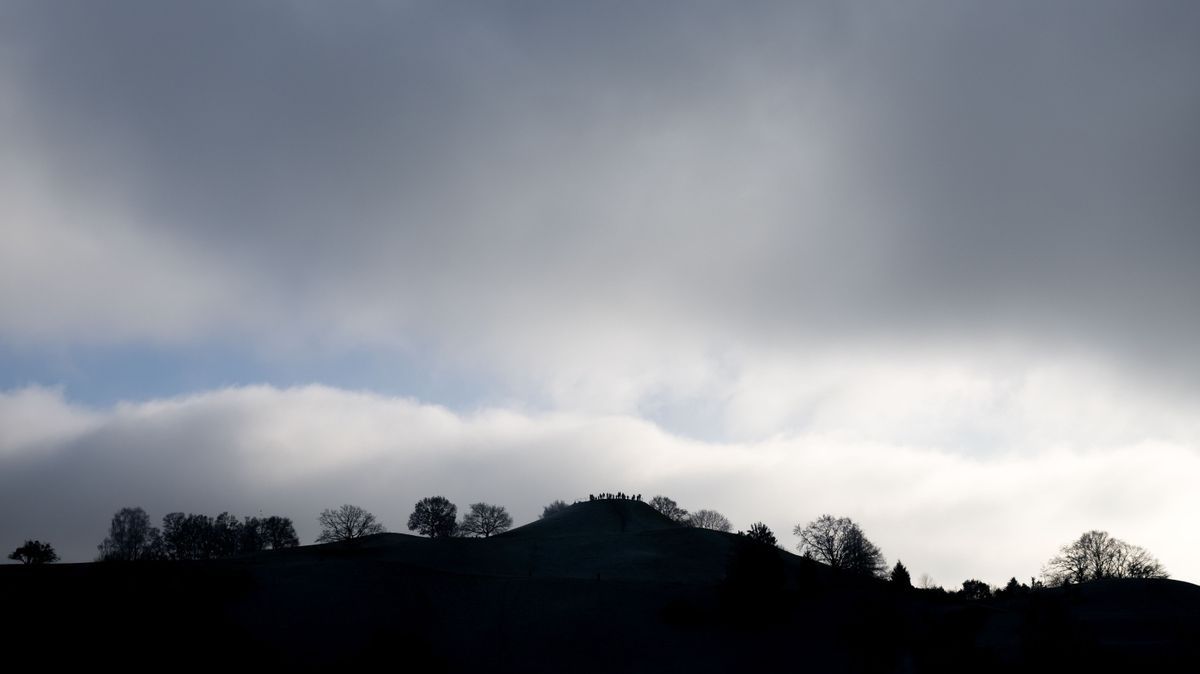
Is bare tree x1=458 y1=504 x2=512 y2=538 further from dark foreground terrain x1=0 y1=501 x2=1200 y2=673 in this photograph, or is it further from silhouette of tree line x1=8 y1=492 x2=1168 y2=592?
dark foreground terrain x1=0 y1=501 x2=1200 y2=673

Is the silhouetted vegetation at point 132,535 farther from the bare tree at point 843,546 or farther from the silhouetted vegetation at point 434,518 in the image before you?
the bare tree at point 843,546

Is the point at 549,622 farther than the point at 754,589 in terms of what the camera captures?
No

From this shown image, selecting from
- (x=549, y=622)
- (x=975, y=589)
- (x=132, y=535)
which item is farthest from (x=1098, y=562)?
(x=132, y=535)

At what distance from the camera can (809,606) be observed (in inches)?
3041

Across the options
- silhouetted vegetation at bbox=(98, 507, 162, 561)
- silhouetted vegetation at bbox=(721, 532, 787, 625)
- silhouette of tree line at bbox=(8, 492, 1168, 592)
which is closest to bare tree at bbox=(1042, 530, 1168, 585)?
silhouette of tree line at bbox=(8, 492, 1168, 592)

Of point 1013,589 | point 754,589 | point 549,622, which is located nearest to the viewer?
point 549,622

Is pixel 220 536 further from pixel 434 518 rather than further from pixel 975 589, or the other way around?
pixel 975 589

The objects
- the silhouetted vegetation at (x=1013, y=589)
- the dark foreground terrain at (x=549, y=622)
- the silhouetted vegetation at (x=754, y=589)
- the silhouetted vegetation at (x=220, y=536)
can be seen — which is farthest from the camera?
the silhouetted vegetation at (x=220, y=536)

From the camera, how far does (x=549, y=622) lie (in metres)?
72.5

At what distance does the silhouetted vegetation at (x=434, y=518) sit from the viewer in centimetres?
17638

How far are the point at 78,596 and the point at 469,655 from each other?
106ft

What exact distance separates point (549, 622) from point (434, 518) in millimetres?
111335

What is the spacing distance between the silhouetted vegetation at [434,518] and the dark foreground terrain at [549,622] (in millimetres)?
86115

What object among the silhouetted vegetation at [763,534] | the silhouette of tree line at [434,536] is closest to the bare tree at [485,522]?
the silhouette of tree line at [434,536]
